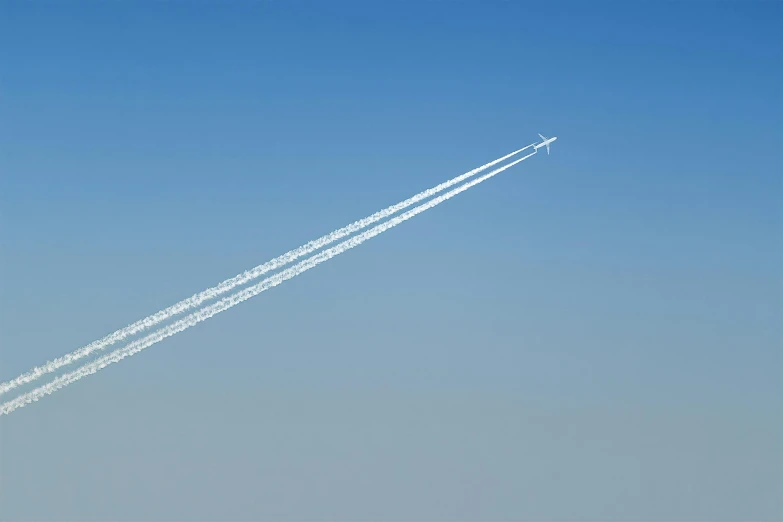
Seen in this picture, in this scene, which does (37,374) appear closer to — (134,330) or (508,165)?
(134,330)

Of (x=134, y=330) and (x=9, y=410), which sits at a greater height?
(x=134, y=330)

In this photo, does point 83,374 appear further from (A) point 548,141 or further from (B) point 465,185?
(A) point 548,141

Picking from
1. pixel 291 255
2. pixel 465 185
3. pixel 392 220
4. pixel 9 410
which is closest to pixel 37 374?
pixel 9 410

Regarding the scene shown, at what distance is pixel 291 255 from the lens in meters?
48.9

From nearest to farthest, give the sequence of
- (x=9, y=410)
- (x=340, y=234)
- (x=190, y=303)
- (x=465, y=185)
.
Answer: (x=9, y=410)
(x=190, y=303)
(x=340, y=234)
(x=465, y=185)

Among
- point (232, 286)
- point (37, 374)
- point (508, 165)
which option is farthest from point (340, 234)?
point (37, 374)

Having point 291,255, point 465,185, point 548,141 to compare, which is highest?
point 548,141

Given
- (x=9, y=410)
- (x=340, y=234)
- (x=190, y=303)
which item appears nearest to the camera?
(x=9, y=410)

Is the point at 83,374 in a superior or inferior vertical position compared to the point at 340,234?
inferior

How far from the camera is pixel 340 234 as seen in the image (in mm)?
49875

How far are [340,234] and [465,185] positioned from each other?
24.0ft

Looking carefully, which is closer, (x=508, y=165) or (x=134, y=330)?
(x=134, y=330)

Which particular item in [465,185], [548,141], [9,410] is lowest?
[9,410]

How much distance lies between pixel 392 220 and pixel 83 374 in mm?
15486
